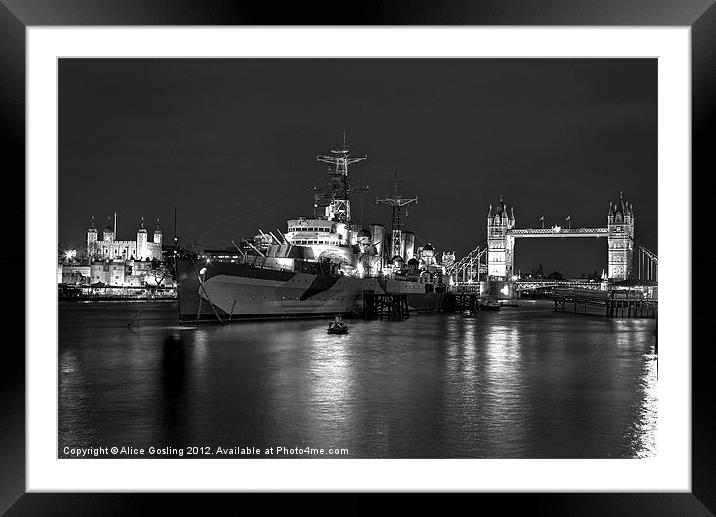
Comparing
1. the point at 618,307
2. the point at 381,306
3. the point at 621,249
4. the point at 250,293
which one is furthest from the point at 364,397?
the point at 621,249

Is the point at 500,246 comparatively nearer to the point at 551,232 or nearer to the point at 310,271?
the point at 551,232

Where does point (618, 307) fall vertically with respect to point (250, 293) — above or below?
below

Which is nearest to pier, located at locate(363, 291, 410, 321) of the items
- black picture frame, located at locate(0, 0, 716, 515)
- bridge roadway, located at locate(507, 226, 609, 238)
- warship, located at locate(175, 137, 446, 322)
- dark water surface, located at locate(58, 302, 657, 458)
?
warship, located at locate(175, 137, 446, 322)

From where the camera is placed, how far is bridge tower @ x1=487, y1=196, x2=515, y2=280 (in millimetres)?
76750

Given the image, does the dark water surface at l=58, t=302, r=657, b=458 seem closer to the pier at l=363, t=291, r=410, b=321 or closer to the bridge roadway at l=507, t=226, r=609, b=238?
the pier at l=363, t=291, r=410, b=321

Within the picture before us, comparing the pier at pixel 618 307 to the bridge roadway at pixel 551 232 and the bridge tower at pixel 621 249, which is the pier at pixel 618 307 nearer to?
the bridge tower at pixel 621 249

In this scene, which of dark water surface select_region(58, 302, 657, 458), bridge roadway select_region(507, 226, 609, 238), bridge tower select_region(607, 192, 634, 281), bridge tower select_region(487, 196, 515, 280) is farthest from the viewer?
bridge tower select_region(487, 196, 515, 280)

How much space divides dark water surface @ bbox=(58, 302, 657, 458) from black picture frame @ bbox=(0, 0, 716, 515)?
4.59ft

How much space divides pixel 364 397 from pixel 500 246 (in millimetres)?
72342
